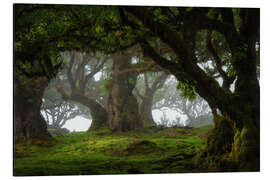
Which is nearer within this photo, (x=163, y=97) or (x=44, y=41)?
(x=44, y=41)

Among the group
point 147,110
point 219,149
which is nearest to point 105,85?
point 147,110

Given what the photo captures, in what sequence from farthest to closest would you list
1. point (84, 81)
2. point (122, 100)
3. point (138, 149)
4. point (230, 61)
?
point (122, 100)
point (84, 81)
point (138, 149)
point (230, 61)

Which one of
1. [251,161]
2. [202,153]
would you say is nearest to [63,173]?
[202,153]

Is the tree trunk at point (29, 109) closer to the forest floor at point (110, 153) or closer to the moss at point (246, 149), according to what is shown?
the forest floor at point (110, 153)

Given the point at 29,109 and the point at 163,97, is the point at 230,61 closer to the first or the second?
the point at 163,97

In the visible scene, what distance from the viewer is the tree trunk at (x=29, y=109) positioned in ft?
20.7

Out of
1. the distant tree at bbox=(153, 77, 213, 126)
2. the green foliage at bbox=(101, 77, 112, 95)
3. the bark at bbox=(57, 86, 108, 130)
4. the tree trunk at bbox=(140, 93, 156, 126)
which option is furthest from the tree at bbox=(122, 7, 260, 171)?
the bark at bbox=(57, 86, 108, 130)

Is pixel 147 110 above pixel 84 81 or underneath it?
underneath

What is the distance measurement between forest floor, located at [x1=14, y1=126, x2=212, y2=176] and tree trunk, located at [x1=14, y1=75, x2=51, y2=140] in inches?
11.0

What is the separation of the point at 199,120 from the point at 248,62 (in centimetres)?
178

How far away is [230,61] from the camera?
247 inches

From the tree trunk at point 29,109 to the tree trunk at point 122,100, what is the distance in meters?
1.97

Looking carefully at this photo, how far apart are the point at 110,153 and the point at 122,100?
8.59 ft

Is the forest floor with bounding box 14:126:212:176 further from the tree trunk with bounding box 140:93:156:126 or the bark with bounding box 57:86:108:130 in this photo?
the bark with bounding box 57:86:108:130
